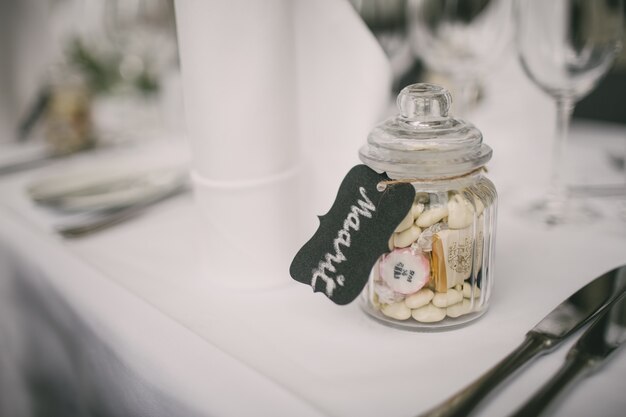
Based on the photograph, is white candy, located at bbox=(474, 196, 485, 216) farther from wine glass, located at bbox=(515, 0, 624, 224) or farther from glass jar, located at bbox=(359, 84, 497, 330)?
wine glass, located at bbox=(515, 0, 624, 224)

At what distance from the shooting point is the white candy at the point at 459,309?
453mm

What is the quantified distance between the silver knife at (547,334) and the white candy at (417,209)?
12 centimetres

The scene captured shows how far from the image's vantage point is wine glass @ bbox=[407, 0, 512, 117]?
792mm

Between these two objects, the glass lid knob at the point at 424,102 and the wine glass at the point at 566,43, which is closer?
the glass lid knob at the point at 424,102

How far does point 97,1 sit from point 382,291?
70.4 inches

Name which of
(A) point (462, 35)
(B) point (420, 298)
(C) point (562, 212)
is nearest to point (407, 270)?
(B) point (420, 298)

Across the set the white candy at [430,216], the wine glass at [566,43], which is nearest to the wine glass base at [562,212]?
the wine glass at [566,43]

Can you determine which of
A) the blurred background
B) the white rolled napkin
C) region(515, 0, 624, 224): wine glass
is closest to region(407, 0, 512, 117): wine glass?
the blurred background

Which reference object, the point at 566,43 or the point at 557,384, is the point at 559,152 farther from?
the point at 557,384

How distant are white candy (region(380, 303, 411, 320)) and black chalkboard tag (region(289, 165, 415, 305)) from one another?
0.04m

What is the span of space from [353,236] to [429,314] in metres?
0.09

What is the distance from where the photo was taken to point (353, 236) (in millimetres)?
446

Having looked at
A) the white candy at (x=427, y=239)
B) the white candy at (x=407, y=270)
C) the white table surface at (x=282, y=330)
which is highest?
the white candy at (x=427, y=239)

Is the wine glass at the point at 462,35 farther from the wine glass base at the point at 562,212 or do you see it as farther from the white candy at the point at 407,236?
the white candy at the point at 407,236
